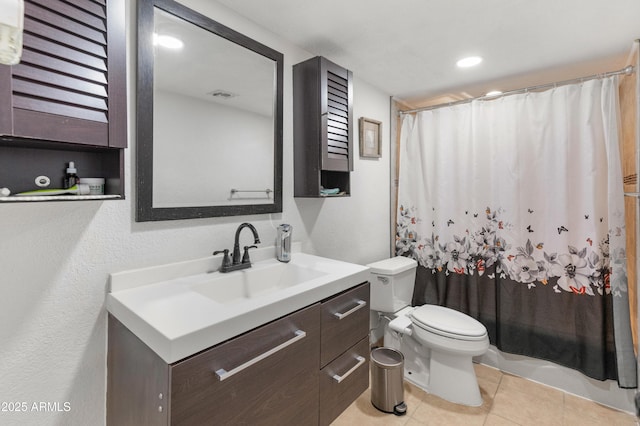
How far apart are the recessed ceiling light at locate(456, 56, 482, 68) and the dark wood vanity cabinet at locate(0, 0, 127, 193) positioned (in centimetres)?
191

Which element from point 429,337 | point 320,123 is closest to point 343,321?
point 429,337

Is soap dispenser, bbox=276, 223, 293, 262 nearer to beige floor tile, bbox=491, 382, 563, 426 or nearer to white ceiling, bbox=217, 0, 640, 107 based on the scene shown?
white ceiling, bbox=217, 0, 640, 107

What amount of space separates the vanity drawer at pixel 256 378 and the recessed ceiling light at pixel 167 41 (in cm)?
119

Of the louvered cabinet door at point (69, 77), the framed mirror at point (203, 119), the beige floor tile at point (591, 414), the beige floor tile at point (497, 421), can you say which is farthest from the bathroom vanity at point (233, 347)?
the beige floor tile at point (591, 414)

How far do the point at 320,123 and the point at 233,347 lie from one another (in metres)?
1.22

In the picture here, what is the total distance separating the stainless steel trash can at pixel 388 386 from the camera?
1800 millimetres

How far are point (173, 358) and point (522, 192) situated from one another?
91.3 inches

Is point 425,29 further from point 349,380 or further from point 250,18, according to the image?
point 349,380

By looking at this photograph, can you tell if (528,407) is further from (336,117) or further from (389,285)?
(336,117)

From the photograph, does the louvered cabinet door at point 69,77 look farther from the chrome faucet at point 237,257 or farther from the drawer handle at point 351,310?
the drawer handle at point 351,310

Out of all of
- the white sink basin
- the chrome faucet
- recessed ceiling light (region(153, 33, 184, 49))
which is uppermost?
recessed ceiling light (region(153, 33, 184, 49))

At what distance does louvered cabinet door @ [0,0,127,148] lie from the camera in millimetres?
782

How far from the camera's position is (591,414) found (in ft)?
5.98

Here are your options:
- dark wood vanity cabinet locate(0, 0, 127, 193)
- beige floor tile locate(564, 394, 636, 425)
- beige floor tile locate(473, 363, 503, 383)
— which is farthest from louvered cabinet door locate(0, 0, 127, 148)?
beige floor tile locate(564, 394, 636, 425)
